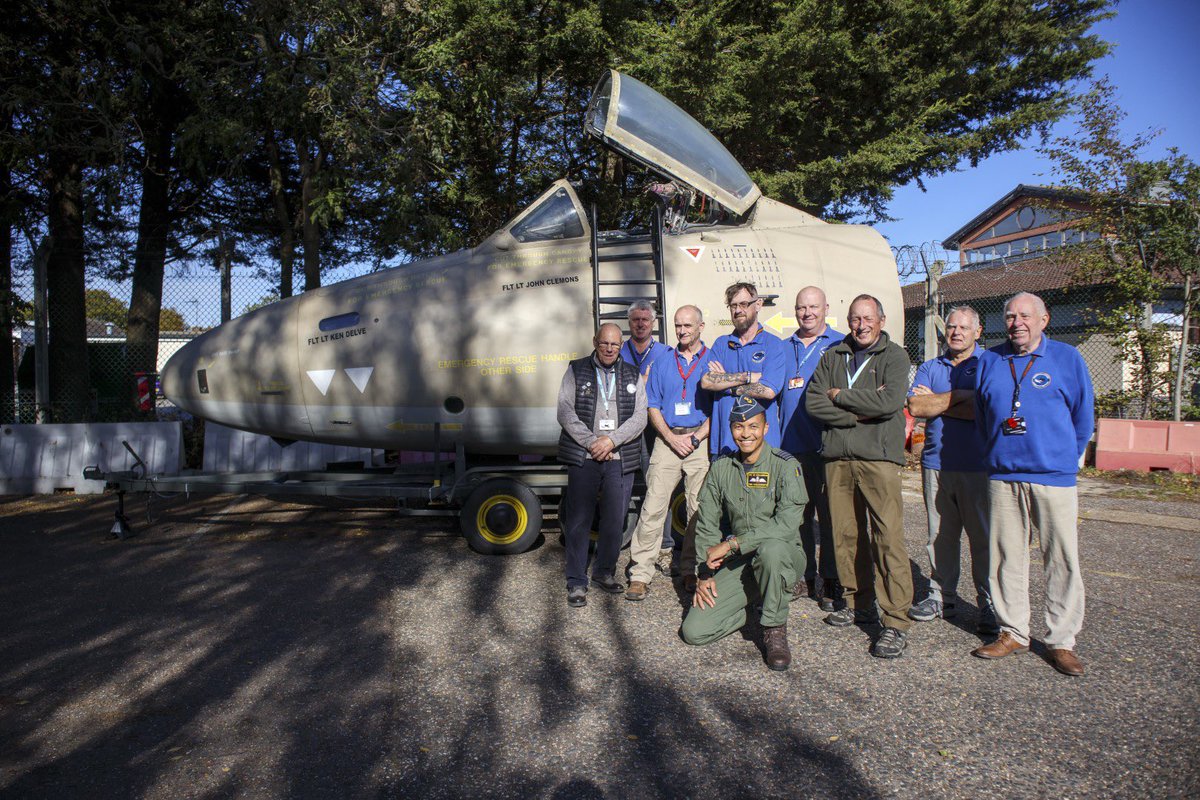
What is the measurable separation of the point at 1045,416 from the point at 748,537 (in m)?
1.68

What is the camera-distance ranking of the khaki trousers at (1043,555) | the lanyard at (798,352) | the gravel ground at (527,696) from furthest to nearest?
the lanyard at (798,352) < the khaki trousers at (1043,555) < the gravel ground at (527,696)

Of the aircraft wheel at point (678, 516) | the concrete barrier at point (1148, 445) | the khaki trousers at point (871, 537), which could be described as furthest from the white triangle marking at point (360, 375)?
the concrete barrier at point (1148, 445)

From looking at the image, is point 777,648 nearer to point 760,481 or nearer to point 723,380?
point 760,481

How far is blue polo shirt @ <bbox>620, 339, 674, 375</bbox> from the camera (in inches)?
212

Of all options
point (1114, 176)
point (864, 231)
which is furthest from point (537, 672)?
point (1114, 176)

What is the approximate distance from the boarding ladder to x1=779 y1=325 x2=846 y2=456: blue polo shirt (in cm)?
140

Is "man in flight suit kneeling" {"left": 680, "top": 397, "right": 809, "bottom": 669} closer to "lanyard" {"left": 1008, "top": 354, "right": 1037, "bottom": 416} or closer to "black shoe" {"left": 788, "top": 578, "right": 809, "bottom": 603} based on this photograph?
"black shoe" {"left": 788, "top": 578, "right": 809, "bottom": 603}

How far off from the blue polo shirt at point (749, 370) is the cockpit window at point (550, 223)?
2169mm

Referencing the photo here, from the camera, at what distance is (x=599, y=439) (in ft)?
16.4

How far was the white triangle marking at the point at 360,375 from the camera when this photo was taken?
645 cm

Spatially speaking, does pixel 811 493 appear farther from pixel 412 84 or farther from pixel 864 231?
pixel 412 84

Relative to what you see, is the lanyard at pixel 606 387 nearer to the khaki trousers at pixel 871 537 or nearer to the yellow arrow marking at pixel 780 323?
the khaki trousers at pixel 871 537

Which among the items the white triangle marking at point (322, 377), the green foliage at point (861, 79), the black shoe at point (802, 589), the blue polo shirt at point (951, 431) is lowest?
the black shoe at point (802, 589)

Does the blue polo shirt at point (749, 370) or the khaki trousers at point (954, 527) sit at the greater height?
the blue polo shirt at point (749, 370)
